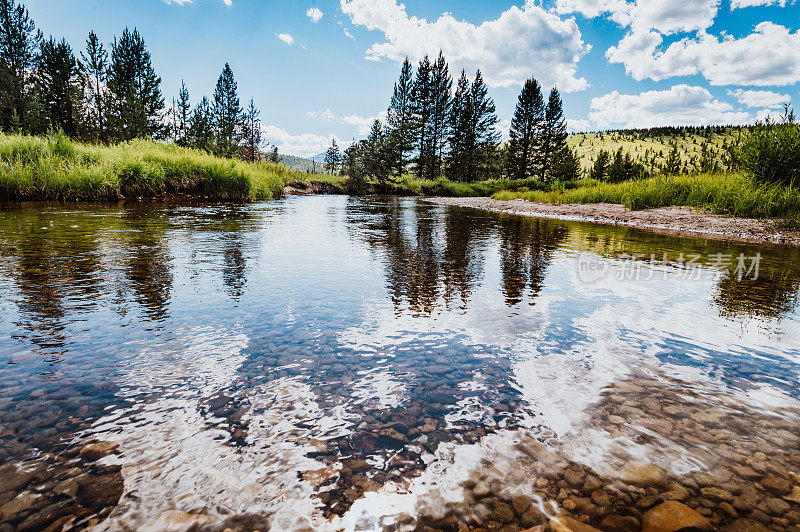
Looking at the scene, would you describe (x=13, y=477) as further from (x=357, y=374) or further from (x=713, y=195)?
(x=713, y=195)

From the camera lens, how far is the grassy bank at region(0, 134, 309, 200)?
10.4 meters

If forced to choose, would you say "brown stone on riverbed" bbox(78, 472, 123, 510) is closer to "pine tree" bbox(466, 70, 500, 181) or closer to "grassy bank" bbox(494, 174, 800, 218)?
"grassy bank" bbox(494, 174, 800, 218)

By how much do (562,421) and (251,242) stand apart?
645cm

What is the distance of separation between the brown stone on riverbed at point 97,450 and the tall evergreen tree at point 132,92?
42.1 metres

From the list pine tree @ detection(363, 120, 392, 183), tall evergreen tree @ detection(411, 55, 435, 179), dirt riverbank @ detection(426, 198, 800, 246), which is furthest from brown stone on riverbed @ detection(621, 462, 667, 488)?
tall evergreen tree @ detection(411, 55, 435, 179)

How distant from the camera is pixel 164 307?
3.22 meters

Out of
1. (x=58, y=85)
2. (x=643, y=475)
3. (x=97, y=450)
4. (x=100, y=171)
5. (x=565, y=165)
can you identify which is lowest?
(x=643, y=475)

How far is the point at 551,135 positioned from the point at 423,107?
58.2 ft

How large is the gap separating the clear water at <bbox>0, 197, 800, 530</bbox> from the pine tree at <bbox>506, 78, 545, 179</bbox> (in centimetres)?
4729

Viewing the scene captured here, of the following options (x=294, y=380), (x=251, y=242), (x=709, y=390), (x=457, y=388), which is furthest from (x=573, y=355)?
(x=251, y=242)

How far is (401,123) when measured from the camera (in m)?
42.4

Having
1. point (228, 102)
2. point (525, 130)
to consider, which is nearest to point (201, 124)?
point (228, 102)

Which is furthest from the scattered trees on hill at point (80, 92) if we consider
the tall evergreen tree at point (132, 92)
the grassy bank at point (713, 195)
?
the grassy bank at point (713, 195)

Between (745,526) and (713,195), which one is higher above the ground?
(713,195)
